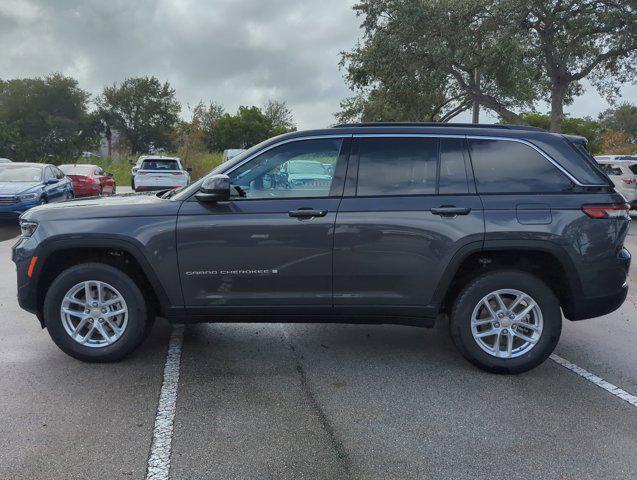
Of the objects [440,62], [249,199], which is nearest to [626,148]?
[440,62]

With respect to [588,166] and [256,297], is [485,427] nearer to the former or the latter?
[256,297]

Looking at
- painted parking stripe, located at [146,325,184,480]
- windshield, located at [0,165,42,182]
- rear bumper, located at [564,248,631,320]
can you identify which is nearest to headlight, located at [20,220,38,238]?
painted parking stripe, located at [146,325,184,480]

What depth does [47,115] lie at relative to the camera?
53.0 metres

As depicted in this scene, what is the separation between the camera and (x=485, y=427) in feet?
11.1

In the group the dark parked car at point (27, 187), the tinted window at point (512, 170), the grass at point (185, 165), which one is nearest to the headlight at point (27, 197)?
the dark parked car at point (27, 187)

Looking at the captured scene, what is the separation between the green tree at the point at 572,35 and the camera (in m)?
17.2

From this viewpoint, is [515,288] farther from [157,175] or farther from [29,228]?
[157,175]

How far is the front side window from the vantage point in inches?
168

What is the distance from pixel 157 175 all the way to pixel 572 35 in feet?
49.7

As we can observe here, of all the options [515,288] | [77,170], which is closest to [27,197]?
[77,170]

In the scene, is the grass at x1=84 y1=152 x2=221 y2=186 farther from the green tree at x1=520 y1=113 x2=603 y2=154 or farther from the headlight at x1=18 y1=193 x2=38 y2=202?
the green tree at x1=520 y1=113 x2=603 y2=154

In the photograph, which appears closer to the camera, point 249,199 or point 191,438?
point 191,438

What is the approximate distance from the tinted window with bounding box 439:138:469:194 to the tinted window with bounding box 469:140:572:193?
0.09m

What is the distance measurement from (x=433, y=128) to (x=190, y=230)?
6.81 ft
